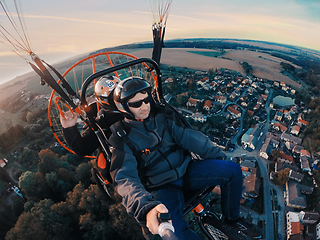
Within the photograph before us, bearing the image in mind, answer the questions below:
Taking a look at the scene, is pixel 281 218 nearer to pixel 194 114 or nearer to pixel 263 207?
pixel 263 207

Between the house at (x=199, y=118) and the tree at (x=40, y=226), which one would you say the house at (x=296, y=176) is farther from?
the tree at (x=40, y=226)

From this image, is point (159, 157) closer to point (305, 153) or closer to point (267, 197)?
point (267, 197)

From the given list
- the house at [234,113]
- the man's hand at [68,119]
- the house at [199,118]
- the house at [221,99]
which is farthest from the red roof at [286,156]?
the man's hand at [68,119]

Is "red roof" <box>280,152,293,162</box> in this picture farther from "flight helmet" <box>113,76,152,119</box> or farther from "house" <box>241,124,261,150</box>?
"flight helmet" <box>113,76,152,119</box>

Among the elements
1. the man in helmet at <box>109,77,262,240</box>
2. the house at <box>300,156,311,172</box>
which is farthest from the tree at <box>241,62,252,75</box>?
the man in helmet at <box>109,77,262,240</box>

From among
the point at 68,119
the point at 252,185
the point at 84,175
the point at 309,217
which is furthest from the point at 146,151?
the point at 309,217
